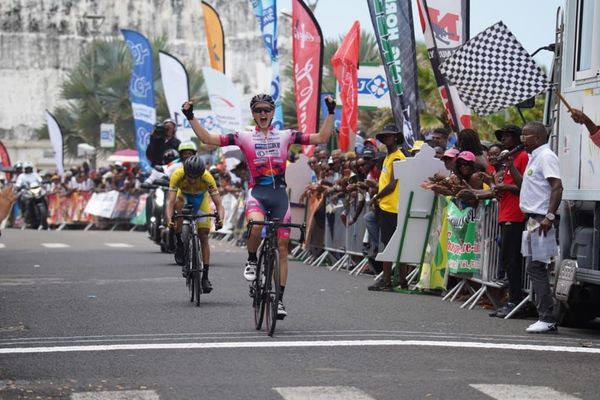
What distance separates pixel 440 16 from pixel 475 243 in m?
4.12

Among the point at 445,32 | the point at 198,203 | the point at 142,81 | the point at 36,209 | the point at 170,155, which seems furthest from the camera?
the point at 36,209

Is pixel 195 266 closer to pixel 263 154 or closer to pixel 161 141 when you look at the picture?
pixel 263 154

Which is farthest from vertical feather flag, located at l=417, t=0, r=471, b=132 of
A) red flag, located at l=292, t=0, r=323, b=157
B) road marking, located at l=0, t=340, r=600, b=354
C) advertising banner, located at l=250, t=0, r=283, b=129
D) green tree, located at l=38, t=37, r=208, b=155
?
green tree, located at l=38, t=37, r=208, b=155

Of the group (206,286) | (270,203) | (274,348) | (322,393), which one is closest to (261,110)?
(270,203)

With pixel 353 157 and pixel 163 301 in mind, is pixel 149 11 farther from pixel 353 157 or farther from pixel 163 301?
pixel 163 301

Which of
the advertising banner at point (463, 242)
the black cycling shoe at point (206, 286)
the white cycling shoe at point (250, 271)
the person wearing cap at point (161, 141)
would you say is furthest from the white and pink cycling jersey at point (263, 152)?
the person wearing cap at point (161, 141)

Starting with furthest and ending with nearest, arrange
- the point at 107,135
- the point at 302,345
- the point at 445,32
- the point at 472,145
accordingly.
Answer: the point at 107,135 → the point at 445,32 → the point at 472,145 → the point at 302,345

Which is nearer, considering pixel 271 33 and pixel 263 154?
pixel 263 154

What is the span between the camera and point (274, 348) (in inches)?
412

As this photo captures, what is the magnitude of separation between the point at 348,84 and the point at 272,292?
1307 centimetres

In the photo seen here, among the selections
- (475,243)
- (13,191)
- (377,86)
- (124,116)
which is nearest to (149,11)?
(124,116)

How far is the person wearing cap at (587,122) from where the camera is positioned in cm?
1125

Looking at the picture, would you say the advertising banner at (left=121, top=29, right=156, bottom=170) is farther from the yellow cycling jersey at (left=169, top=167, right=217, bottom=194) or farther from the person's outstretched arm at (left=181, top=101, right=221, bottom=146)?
the person's outstretched arm at (left=181, top=101, right=221, bottom=146)

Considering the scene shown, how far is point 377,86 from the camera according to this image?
28562 mm
